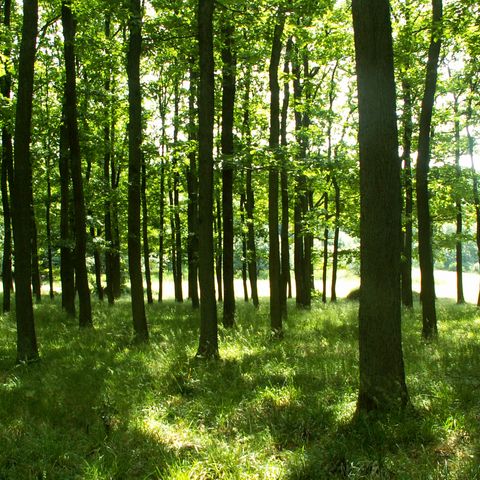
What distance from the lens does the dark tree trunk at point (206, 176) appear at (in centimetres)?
1008

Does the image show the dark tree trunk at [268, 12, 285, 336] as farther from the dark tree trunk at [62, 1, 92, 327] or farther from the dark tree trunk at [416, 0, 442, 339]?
the dark tree trunk at [62, 1, 92, 327]

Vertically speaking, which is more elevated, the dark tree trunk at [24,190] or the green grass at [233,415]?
the dark tree trunk at [24,190]

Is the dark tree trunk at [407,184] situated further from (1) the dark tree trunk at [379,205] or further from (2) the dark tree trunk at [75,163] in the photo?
(1) the dark tree trunk at [379,205]

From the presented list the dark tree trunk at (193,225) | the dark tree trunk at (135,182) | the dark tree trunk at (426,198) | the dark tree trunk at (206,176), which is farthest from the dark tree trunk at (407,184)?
the dark tree trunk at (135,182)

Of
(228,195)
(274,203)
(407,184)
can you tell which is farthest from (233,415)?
(407,184)

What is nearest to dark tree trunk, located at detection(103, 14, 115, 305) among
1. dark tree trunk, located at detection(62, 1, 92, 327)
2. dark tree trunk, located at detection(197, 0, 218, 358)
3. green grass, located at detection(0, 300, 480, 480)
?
dark tree trunk, located at detection(62, 1, 92, 327)

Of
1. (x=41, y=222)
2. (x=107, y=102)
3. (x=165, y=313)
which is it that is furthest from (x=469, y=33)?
(x=41, y=222)

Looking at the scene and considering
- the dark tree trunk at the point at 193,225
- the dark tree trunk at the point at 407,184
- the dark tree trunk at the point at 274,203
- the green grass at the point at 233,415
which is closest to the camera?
the green grass at the point at 233,415

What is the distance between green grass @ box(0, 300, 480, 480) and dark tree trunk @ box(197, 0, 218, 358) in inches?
29.2

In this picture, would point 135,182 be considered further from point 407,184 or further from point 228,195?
point 407,184

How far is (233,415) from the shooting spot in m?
6.59

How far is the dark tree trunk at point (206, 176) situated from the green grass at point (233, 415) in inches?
29.2

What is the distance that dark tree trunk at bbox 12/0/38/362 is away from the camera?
10.0 metres

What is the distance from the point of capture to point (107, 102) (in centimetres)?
1700
